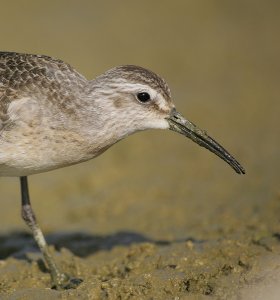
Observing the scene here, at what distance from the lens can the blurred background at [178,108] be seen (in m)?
10.1

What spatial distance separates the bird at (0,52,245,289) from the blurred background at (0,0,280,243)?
200 cm

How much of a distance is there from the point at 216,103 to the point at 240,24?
4007 mm

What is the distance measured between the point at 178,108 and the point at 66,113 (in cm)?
553

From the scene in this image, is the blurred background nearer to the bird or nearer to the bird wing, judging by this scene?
the bird

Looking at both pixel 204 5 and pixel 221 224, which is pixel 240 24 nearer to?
pixel 204 5

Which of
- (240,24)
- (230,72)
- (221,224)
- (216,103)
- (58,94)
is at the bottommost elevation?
(221,224)

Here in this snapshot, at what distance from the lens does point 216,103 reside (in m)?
13.4

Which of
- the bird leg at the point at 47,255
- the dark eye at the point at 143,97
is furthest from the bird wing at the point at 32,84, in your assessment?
the bird leg at the point at 47,255

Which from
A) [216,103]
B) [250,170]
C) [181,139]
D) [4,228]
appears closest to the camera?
[4,228]

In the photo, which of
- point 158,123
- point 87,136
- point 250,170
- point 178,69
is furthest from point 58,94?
point 178,69

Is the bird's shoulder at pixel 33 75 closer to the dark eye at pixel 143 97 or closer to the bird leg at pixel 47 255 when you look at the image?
the dark eye at pixel 143 97

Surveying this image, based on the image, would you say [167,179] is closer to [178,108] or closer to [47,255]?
[178,108]

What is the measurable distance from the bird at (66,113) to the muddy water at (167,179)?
103cm

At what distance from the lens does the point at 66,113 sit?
7531 mm
